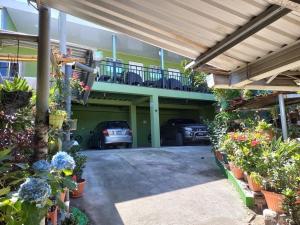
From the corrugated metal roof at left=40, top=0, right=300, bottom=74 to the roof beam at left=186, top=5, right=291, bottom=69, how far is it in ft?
0.13

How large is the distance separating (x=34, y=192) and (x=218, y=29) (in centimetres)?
203

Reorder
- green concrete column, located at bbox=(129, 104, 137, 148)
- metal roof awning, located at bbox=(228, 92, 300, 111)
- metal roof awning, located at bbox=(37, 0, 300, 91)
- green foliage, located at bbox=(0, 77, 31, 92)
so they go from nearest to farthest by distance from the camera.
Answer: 1. metal roof awning, located at bbox=(37, 0, 300, 91)
2. green foliage, located at bbox=(0, 77, 31, 92)
3. metal roof awning, located at bbox=(228, 92, 300, 111)
4. green concrete column, located at bbox=(129, 104, 137, 148)

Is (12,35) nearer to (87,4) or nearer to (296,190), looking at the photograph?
(87,4)

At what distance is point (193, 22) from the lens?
2.71m

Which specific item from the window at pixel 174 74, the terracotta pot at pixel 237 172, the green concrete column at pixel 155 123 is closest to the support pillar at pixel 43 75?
the terracotta pot at pixel 237 172

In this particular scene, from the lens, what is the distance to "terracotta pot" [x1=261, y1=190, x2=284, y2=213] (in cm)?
517

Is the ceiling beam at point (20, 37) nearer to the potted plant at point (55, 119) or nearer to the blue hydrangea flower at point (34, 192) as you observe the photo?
the potted plant at point (55, 119)

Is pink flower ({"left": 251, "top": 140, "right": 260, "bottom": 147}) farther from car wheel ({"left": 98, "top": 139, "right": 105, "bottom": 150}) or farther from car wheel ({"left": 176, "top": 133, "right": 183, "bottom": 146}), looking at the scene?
car wheel ({"left": 176, "top": 133, "right": 183, "bottom": 146})

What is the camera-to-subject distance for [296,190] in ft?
16.7

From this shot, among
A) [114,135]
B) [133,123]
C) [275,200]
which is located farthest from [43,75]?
[133,123]

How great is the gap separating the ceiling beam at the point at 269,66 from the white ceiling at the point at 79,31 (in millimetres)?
10881

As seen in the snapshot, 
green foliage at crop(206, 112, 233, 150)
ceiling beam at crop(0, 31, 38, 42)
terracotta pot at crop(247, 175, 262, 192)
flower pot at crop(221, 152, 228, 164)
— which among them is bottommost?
terracotta pot at crop(247, 175, 262, 192)

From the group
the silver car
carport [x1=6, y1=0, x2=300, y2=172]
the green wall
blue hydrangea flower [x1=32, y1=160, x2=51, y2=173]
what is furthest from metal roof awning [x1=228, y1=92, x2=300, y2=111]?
the green wall

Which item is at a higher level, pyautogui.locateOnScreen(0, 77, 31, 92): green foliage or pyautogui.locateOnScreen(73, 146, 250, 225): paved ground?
pyautogui.locateOnScreen(0, 77, 31, 92): green foliage
